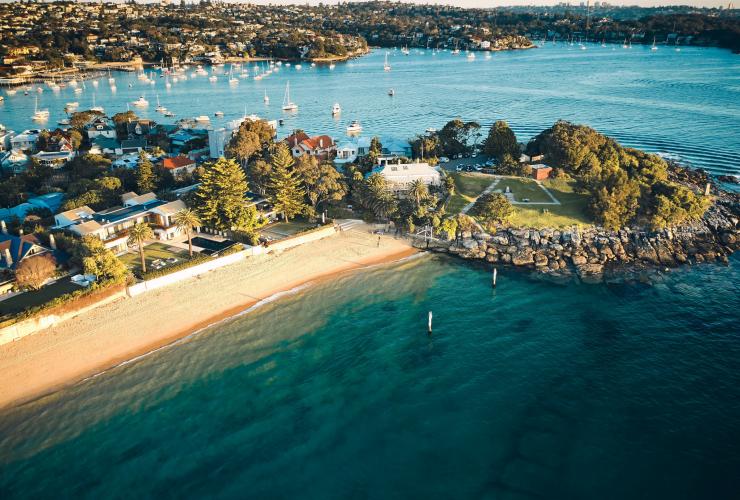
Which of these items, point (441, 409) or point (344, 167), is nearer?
point (441, 409)

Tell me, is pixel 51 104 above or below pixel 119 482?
above

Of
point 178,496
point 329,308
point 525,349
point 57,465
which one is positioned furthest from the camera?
point 329,308

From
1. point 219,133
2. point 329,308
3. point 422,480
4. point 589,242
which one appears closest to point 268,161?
point 219,133

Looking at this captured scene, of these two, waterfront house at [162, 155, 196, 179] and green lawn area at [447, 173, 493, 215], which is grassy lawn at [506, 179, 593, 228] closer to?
green lawn area at [447, 173, 493, 215]

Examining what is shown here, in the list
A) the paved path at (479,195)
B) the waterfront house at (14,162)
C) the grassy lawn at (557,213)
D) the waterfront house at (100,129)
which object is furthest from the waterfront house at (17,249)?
the waterfront house at (100,129)

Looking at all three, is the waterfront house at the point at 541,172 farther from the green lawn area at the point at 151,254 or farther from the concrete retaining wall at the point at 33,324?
the concrete retaining wall at the point at 33,324

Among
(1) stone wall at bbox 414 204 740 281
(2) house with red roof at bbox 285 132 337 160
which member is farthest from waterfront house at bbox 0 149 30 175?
(1) stone wall at bbox 414 204 740 281

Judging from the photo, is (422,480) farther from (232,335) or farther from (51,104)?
(51,104)
